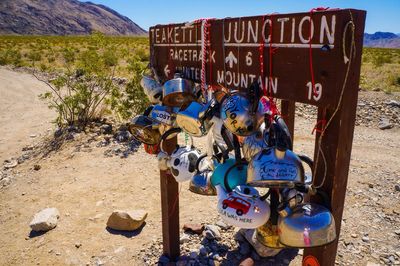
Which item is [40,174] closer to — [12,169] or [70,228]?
[12,169]

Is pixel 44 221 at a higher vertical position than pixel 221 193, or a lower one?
lower

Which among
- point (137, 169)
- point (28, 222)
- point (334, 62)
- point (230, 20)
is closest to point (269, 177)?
point (334, 62)

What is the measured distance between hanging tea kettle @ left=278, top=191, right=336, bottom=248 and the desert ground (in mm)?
1782

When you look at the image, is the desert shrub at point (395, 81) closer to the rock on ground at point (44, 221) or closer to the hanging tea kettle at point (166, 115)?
the rock on ground at point (44, 221)

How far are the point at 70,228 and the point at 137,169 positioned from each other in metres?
1.51

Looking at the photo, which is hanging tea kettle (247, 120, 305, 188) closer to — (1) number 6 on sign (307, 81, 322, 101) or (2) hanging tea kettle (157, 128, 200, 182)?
(1) number 6 on sign (307, 81, 322, 101)

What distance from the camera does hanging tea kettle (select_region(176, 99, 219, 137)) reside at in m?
1.70

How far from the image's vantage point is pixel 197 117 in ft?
5.71

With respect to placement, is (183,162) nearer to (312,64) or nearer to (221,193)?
(221,193)

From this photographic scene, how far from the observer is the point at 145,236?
3504 millimetres

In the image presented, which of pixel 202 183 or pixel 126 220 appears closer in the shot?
pixel 202 183

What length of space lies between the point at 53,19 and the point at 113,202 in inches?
5440

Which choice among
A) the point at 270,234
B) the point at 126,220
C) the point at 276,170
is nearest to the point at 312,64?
the point at 276,170

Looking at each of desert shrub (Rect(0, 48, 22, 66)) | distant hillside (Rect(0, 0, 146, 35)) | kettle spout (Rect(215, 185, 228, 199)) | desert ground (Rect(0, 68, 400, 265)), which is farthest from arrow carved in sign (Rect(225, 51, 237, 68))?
distant hillside (Rect(0, 0, 146, 35))
